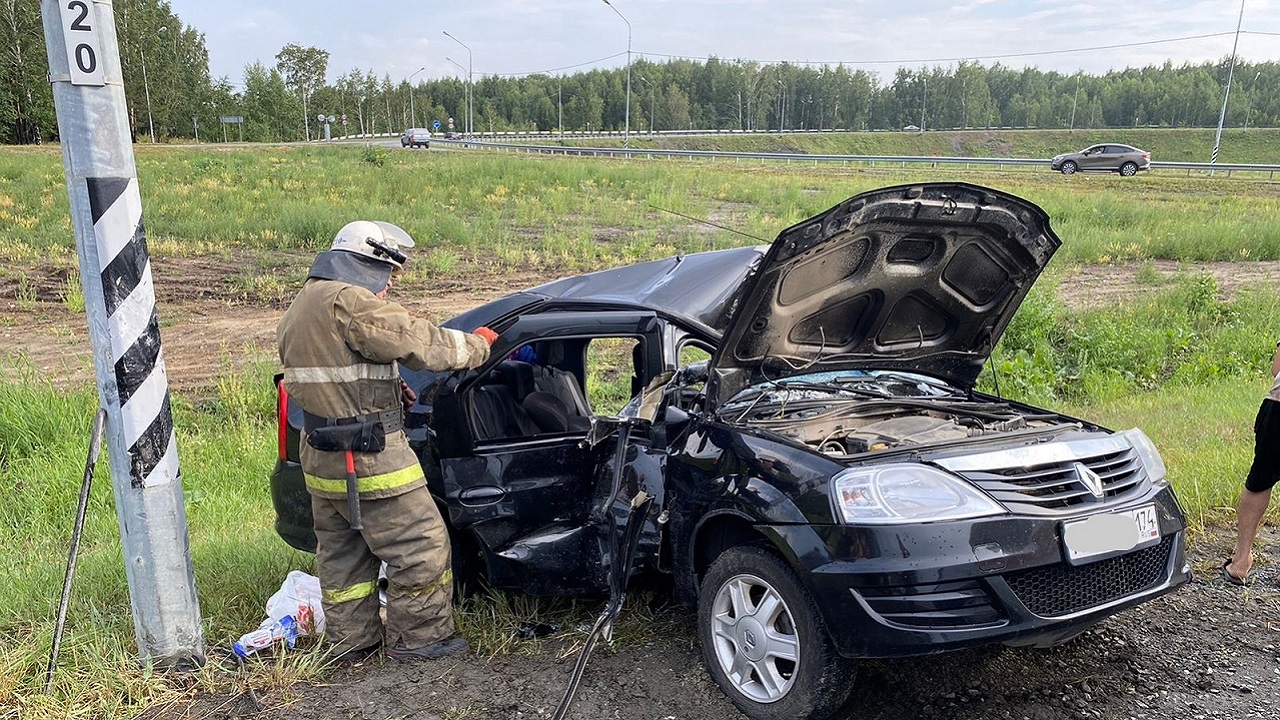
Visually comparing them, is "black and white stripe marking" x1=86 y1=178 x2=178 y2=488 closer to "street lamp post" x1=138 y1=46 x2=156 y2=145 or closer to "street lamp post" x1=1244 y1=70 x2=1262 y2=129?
"street lamp post" x1=138 y1=46 x2=156 y2=145

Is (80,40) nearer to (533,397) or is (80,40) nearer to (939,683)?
(533,397)

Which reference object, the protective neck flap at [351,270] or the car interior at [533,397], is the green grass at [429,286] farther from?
the protective neck flap at [351,270]

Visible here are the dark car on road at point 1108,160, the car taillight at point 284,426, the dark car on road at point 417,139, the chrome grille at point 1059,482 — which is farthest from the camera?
the dark car on road at point 417,139

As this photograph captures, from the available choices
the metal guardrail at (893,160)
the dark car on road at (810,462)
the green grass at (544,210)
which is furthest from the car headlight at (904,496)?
the metal guardrail at (893,160)

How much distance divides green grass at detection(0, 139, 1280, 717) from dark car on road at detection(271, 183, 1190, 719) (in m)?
0.65

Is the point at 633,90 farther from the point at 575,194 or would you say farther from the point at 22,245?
the point at 22,245

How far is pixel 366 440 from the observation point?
347 cm

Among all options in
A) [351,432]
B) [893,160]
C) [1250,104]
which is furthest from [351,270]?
[1250,104]

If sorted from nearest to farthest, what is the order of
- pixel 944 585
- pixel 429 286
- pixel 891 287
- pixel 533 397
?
1. pixel 944 585
2. pixel 891 287
3. pixel 533 397
4. pixel 429 286

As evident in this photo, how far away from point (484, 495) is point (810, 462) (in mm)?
1629

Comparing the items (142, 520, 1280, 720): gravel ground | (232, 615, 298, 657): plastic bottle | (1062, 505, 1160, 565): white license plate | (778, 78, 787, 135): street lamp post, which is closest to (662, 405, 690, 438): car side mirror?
(142, 520, 1280, 720): gravel ground

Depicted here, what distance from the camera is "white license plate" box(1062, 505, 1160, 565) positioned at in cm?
263

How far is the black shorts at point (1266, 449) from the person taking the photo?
3.77 m

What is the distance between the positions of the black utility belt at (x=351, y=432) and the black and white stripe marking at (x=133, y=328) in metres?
0.56
